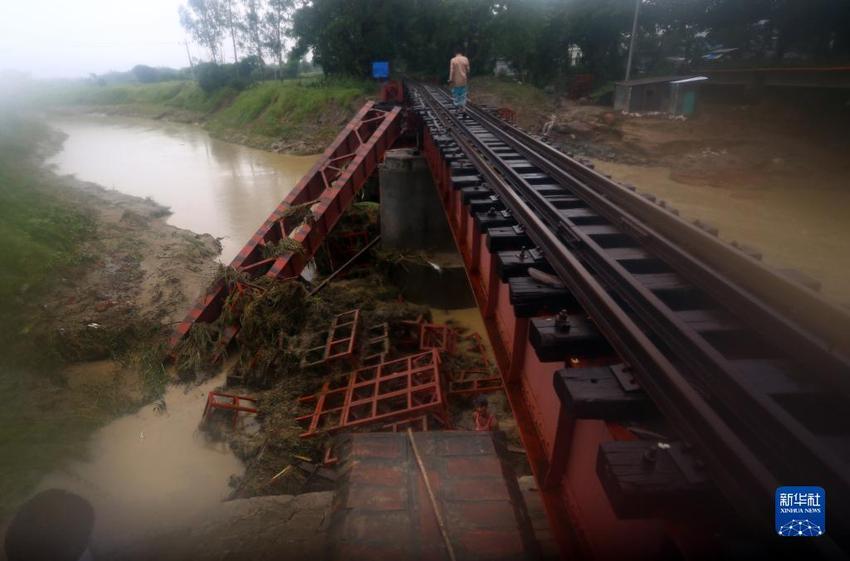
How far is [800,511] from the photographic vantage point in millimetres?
1542

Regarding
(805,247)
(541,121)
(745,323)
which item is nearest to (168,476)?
(745,323)

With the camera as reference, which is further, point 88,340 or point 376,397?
point 88,340

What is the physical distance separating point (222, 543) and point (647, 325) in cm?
523

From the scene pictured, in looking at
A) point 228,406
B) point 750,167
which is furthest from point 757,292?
point 750,167

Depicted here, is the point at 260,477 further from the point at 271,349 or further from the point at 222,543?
the point at 271,349

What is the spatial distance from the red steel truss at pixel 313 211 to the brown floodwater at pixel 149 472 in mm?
1574

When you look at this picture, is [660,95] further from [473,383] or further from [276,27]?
[276,27]

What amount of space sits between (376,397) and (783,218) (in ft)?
48.5

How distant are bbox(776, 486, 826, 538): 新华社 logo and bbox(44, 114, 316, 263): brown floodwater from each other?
52.8 feet

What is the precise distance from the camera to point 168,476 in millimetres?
7137

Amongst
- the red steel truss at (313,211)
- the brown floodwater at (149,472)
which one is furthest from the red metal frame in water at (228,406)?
the red steel truss at (313,211)

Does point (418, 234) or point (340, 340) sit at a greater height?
point (418, 234)

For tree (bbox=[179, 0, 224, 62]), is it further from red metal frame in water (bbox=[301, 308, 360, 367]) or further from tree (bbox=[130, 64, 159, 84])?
red metal frame in water (bbox=[301, 308, 360, 367])

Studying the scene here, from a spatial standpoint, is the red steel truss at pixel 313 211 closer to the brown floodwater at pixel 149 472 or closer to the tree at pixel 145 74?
the brown floodwater at pixel 149 472
